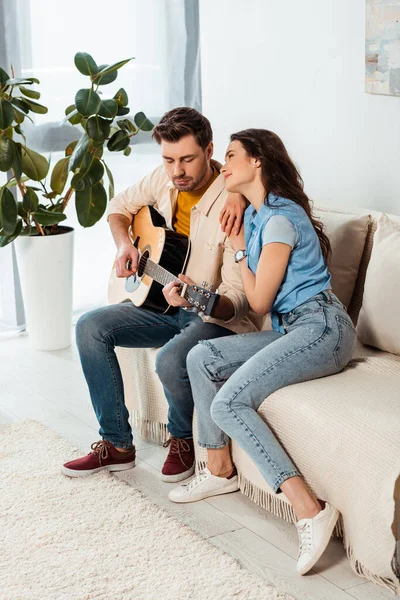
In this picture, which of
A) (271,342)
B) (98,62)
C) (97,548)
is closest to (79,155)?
(98,62)

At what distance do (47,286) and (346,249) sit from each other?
164cm

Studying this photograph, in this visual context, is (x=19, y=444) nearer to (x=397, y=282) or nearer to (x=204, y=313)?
(x=204, y=313)

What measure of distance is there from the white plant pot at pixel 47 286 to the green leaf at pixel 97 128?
0.48 m

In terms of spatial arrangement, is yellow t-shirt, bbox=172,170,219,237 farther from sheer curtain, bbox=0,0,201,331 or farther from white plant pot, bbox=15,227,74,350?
sheer curtain, bbox=0,0,201,331

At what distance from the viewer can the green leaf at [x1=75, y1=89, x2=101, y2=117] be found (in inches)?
143

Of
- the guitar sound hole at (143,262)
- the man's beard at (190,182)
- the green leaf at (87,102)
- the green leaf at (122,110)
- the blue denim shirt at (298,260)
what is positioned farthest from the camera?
the green leaf at (122,110)

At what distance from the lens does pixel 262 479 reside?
7.98 feet

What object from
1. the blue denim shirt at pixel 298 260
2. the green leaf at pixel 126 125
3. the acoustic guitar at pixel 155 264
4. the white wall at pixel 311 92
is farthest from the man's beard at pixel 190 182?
the green leaf at pixel 126 125

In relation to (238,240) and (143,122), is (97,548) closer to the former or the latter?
(238,240)

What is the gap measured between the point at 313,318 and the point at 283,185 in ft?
1.33

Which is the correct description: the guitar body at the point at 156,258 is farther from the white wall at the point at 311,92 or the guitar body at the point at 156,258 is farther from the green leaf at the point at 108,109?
the green leaf at the point at 108,109

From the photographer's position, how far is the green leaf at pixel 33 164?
3801 mm

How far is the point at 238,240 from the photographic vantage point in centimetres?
265

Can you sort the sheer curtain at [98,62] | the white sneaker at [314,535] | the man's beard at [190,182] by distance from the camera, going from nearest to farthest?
1. the white sneaker at [314,535]
2. the man's beard at [190,182]
3. the sheer curtain at [98,62]
